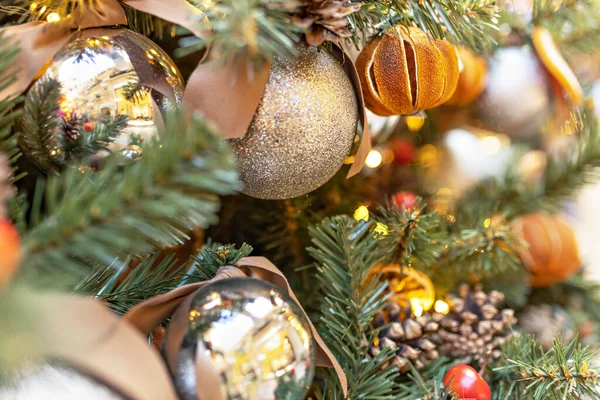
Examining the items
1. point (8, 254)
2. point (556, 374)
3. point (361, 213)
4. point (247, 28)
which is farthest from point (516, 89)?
point (8, 254)

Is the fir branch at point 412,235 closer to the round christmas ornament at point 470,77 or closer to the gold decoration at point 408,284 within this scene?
the gold decoration at point 408,284

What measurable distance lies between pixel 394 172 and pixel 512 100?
0.18 metres

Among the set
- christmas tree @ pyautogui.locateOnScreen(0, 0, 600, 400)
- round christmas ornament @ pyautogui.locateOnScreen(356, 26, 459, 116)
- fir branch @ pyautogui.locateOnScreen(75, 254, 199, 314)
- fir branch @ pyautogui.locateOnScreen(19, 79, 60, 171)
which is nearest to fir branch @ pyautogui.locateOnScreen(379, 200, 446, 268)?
christmas tree @ pyautogui.locateOnScreen(0, 0, 600, 400)

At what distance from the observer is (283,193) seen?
0.42m

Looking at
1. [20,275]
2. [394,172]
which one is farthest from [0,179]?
[394,172]

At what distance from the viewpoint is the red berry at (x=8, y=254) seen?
0.22m

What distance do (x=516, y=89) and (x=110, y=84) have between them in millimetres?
527

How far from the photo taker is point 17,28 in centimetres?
37

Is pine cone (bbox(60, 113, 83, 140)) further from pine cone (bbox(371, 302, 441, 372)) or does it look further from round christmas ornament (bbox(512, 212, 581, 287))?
round christmas ornament (bbox(512, 212, 581, 287))

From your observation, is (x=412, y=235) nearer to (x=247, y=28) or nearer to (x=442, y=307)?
(x=442, y=307)

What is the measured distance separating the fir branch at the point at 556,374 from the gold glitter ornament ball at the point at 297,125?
0.25 meters

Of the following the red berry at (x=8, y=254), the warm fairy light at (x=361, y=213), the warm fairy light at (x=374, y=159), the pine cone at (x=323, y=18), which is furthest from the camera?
the warm fairy light at (x=374, y=159)

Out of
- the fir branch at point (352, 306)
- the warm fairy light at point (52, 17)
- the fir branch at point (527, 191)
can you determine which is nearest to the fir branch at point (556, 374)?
the fir branch at point (352, 306)

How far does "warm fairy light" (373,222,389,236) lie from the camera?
0.51m
